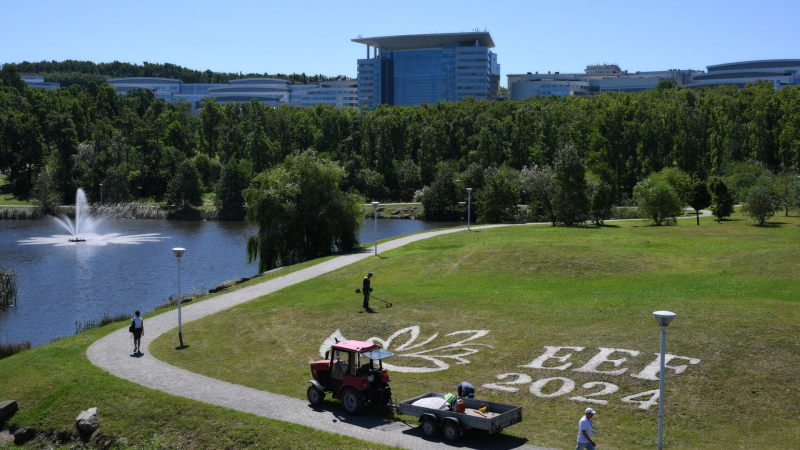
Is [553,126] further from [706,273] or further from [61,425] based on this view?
[61,425]

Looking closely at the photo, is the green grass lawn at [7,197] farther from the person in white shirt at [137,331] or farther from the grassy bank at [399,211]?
the person in white shirt at [137,331]

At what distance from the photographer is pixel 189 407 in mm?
22672

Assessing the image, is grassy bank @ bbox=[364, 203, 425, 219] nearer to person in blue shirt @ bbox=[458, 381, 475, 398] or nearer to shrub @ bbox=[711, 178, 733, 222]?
shrub @ bbox=[711, 178, 733, 222]

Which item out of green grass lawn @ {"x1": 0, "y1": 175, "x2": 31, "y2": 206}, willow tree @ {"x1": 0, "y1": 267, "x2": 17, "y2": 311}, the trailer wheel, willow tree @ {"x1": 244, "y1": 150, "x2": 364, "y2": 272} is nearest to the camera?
the trailer wheel

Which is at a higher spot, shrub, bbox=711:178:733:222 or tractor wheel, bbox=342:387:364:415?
shrub, bbox=711:178:733:222

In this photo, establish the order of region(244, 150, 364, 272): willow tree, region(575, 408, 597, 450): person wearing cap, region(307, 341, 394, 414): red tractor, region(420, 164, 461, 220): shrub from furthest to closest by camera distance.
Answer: region(420, 164, 461, 220): shrub, region(244, 150, 364, 272): willow tree, region(307, 341, 394, 414): red tractor, region(575, 408, 597, 450): person wearing cap

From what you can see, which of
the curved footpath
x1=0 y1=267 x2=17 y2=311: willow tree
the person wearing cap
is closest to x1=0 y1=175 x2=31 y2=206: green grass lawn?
x1=0 y1=267 x2=17 y2=311: willow tree

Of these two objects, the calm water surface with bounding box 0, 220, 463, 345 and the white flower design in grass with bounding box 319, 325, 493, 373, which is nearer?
the white flower design in grass with bounding box 319, 325, 493, 373

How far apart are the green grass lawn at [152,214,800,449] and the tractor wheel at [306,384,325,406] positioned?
5.69 ft

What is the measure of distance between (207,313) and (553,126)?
325 ft

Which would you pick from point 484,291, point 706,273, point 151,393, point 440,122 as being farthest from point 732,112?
point 151,393

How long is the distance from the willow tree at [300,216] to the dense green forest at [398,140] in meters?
38.8

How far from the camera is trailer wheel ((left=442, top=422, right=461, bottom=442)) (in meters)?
19.1

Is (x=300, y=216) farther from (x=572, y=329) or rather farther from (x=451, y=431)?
(x=451, y=431)
